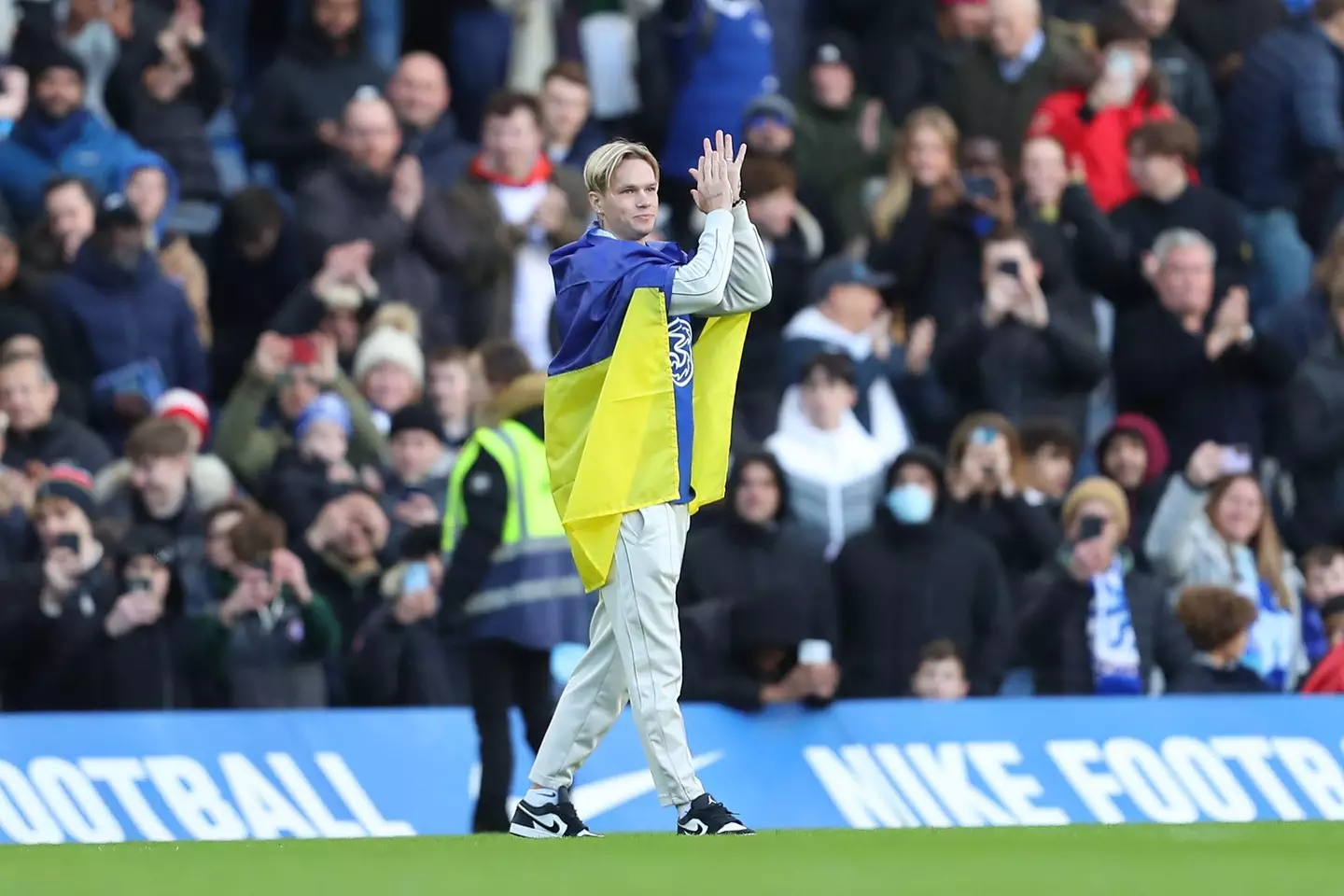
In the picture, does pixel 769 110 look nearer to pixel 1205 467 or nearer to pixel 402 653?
pixel 1205 467

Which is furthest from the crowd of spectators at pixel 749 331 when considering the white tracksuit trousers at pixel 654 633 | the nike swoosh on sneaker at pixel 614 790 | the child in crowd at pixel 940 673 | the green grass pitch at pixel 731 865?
the green grass pitch at pixel 731 865

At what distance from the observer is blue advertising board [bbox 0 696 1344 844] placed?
35.4 feet

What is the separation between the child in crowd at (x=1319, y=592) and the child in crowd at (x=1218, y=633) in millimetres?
668

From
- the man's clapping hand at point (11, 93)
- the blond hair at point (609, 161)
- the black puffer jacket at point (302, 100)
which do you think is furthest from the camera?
the black puffer jacket at point (302, 100)

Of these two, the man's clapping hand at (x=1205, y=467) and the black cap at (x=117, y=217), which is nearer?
the black cap at (x=117, y=217)

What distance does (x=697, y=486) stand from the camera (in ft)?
26.0

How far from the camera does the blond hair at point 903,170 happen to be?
1464 centimetres

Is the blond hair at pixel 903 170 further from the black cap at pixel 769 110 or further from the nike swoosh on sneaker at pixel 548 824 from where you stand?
the nike swoosh on sneaker at pixel 548 824

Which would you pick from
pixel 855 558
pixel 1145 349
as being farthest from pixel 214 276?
pixel 1145 349

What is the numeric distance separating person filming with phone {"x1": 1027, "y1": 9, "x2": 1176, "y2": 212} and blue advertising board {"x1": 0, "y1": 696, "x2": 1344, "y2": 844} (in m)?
4.73

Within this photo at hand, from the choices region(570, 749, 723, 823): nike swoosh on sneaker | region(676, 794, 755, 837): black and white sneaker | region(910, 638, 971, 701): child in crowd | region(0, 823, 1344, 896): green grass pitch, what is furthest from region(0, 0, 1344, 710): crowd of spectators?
region(0, 823, 1344, 896): green grass pitch

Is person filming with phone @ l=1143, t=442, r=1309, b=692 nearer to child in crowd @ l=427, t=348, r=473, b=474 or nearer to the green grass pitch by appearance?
child in crowd @ l=427, t=348, r=473, b=474

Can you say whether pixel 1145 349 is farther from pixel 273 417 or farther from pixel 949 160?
pixel 273 417

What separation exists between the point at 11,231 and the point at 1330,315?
7.25 meters
